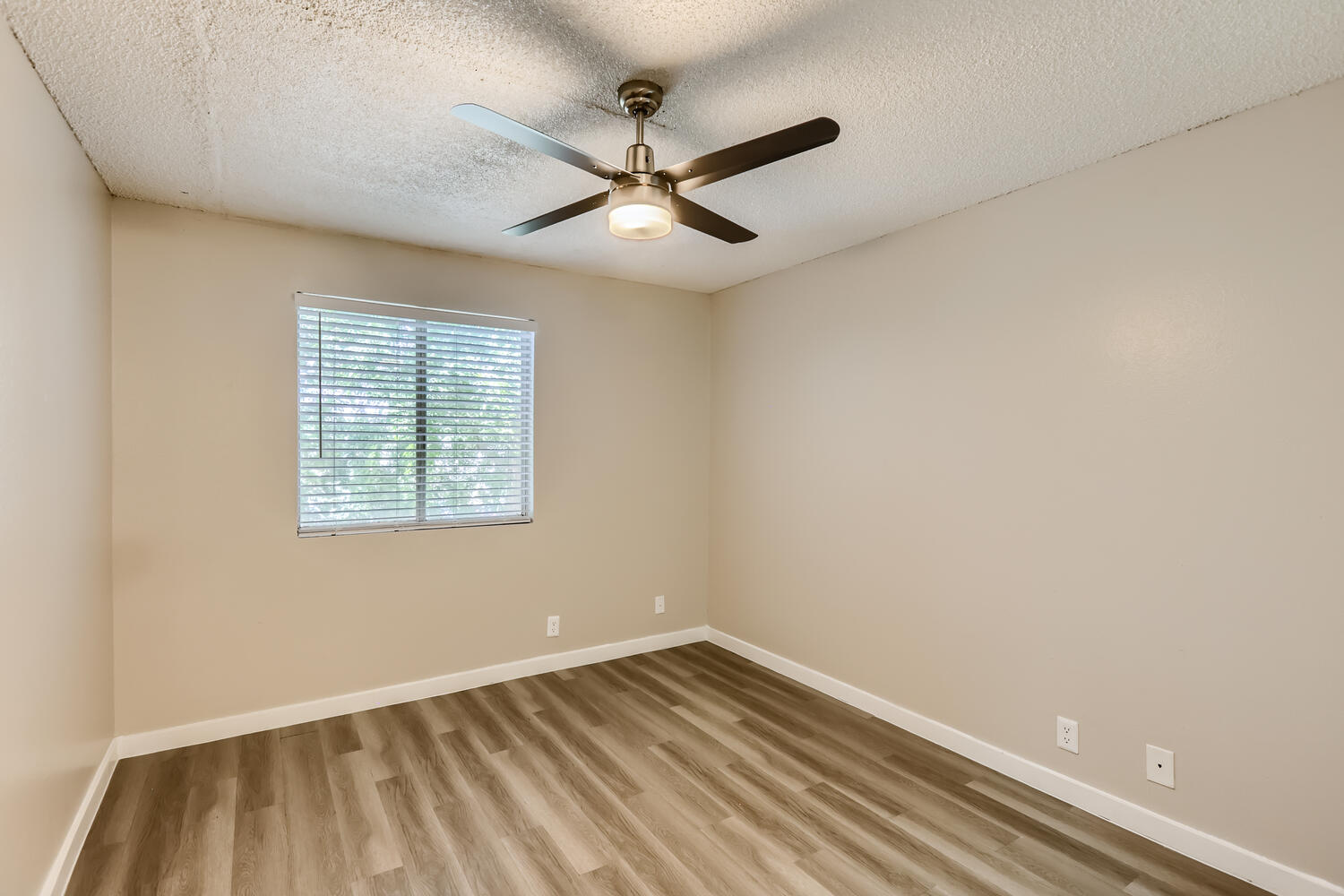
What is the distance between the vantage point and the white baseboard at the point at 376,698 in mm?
2840

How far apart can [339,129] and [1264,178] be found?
3002 millimetres

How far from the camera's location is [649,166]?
6.04 ft

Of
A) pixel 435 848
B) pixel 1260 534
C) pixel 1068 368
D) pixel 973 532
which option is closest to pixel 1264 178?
pixel 1068 368

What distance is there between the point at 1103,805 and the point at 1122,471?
124cm

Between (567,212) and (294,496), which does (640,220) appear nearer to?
(567,212)

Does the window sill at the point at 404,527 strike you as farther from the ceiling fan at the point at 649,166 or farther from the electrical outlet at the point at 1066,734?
the electrical outlet at the point at 1066,734

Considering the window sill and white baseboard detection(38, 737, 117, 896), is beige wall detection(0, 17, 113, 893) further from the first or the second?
the window sill

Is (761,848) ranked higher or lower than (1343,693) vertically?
lower

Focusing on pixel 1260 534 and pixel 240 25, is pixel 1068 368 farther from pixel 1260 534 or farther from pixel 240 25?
pixel 240 25

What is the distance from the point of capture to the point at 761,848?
2193 millimetres

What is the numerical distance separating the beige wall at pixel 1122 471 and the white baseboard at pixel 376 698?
1316 millimetres

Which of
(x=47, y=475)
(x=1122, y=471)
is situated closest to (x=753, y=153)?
(x=1122, y=471)

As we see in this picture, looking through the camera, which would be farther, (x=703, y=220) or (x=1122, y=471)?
(x=1122, y=471)

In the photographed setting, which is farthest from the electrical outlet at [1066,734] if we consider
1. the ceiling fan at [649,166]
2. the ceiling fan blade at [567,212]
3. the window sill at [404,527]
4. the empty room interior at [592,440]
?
the window sill at [404,527]
